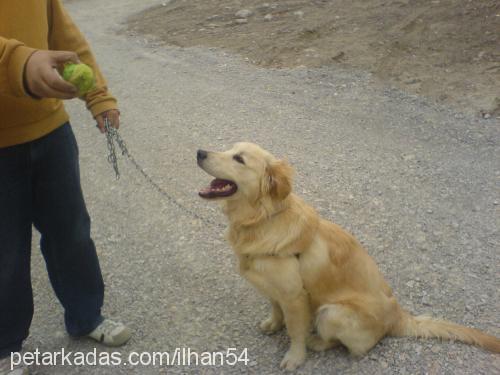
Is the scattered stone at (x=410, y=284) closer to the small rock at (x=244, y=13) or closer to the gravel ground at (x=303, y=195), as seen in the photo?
the gravel ground at (x=303, y=195)

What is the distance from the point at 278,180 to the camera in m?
2.65

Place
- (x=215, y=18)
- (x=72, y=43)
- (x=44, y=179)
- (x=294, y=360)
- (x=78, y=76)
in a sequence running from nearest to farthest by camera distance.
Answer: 1. (x=78, y=76)
2. (x=44, y=179)
3. (x=72, y=43)
4. (x=294, y=360)
5. (x=215, y=18)

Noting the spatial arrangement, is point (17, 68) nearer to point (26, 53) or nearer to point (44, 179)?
point (26, 53)

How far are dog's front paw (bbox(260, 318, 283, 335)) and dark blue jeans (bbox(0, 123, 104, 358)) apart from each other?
3.77 ft

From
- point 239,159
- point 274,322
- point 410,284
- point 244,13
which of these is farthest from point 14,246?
point 244,13

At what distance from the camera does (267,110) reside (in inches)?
259

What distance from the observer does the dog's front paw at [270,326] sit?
312 cm

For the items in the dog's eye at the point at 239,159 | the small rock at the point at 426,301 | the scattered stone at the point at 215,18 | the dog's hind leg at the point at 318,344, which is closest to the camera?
the dog's eye at the point at 239,159

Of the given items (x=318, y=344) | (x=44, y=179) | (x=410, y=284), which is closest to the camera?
(x=44, y=179)

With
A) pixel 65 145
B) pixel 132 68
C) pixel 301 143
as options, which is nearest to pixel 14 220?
pixel 65 145

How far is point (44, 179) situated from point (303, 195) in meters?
2.69

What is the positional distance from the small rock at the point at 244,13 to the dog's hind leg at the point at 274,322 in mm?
8900

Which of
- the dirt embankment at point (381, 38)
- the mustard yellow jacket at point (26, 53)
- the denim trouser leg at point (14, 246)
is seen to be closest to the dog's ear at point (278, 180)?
the mustard yellow jacket at point (26, 53)

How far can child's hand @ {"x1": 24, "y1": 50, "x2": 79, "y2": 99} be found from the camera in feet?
5.92
